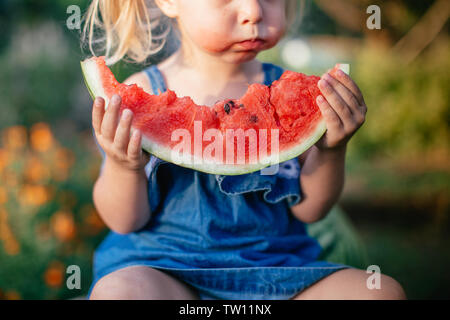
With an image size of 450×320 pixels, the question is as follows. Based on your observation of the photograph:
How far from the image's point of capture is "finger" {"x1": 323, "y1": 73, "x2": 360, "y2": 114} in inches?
56.7

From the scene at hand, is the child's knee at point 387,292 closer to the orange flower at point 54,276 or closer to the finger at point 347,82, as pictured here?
the finger at point 347,82

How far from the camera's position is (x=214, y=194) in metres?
1.73

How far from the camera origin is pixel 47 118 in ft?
17.8

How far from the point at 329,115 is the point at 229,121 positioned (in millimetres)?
328

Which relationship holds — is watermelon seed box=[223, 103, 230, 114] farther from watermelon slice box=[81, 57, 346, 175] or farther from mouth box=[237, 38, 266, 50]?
mouth box=[237, 38, 266, 50]

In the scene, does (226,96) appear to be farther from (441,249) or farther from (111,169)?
(441,249)

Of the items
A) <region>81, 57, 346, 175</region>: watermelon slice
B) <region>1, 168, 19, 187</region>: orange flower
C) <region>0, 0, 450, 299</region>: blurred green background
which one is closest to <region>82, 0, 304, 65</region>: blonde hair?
<region>0, 0, 450, 299</region>: blurred green background

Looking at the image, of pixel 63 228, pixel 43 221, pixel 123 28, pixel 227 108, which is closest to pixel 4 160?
pixel 43 221

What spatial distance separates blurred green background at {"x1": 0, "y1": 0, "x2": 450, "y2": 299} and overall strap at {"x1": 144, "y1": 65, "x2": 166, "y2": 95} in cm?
29

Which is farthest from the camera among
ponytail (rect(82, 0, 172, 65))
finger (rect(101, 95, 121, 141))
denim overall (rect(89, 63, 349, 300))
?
ponytail (rect(82, 0, 172, 65))

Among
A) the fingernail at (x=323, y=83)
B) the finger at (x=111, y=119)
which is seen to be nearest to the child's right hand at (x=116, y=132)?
the finger at (x=111, y=119)

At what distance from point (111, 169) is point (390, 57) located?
13.7 feet
